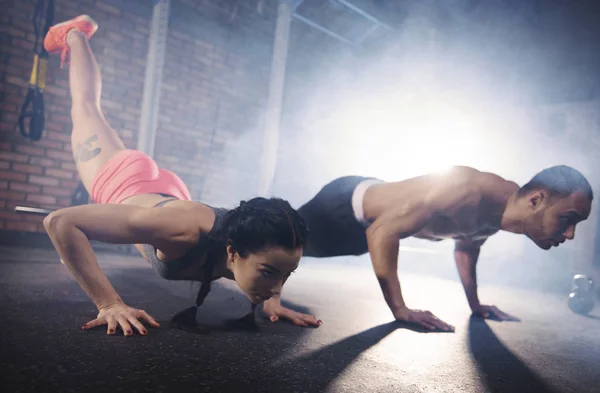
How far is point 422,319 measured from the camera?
1.93 meters

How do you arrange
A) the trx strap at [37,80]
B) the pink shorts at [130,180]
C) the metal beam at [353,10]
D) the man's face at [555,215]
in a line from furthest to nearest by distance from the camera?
the metal beam at [353,10] < the trx strap at [37,80] < the pink shorts at [130,180] < the man's face at [555,215]

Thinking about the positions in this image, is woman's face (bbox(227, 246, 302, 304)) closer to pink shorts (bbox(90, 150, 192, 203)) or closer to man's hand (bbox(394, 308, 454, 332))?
man's hand (bbox(394, 308, 454, 332))

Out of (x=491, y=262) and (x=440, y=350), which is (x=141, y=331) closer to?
(x=440, y=350)

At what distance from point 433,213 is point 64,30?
9.70 ft

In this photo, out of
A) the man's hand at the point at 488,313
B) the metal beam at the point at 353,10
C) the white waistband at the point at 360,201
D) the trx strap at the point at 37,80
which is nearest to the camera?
the white waistband at the point at 360,201

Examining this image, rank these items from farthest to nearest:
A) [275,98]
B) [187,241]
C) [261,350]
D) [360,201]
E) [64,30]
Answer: [275,98] < [64,30] < [360,201] < [187,241] < [261,350]

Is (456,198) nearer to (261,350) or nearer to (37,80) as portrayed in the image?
(261,350)

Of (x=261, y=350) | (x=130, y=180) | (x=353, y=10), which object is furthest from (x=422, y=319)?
(x=353, y=10)

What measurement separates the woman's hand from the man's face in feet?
6.06

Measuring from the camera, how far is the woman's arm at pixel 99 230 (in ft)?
4.58

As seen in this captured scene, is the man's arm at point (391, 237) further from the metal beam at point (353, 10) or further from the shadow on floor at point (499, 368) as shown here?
the metal beam at point (353, 10)

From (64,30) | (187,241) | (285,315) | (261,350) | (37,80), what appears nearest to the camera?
(261,350)

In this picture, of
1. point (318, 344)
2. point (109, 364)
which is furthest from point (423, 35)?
point (109, 364)

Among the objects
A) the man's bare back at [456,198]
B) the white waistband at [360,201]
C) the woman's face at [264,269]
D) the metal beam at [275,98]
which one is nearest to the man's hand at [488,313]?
the man's bare back at [456,198]
